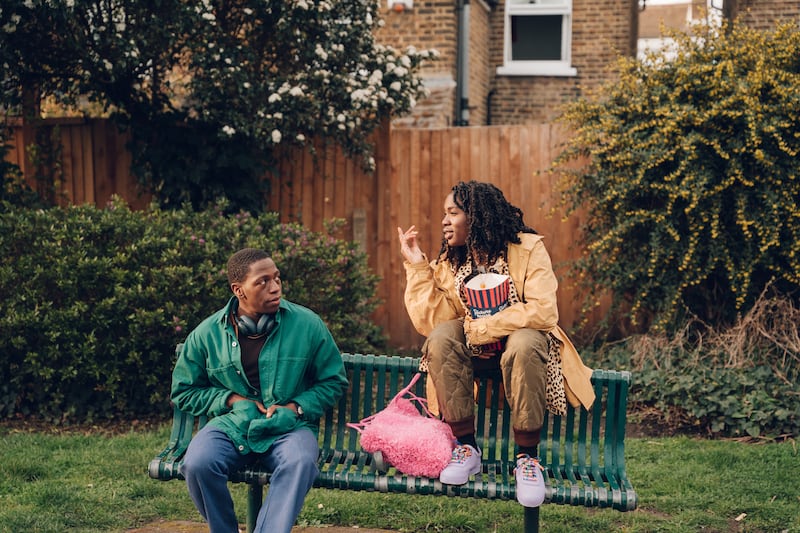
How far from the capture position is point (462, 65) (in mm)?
11242

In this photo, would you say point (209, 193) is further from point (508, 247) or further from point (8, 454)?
point (508, 247)

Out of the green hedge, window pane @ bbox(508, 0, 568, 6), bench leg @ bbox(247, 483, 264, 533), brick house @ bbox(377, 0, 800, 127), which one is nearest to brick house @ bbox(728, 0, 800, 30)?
brick house @ bbox(377, 0, 800, 127)

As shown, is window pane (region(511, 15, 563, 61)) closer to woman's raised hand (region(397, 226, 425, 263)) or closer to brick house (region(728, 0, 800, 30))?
brick house (region(728, 0, 800, 30))

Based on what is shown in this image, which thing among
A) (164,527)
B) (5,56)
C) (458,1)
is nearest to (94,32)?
(5,56)

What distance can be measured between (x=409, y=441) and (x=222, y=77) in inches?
192

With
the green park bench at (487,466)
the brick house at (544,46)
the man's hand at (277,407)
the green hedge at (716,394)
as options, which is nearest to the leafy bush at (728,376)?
the green hedge at (716,394)

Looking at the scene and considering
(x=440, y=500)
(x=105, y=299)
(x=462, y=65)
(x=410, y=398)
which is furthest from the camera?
(x=462, y=65)

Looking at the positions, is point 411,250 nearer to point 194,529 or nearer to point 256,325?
point 256,325

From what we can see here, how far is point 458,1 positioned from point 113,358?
23.2ft

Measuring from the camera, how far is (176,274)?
5.84m

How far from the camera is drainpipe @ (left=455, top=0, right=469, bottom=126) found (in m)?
11.1

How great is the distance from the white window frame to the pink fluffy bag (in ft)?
32.2

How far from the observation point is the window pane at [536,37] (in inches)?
505

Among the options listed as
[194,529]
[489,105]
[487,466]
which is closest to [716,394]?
[487,466]
